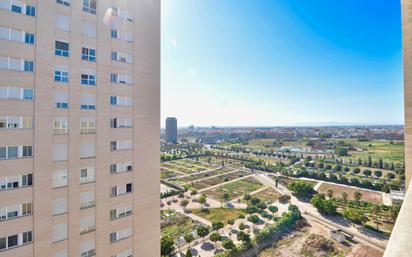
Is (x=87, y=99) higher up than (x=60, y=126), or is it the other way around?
(x=87, y=99)

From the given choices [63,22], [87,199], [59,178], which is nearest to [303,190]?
[87,199]

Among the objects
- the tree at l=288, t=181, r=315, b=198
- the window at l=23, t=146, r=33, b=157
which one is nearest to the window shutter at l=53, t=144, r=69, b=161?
the window at l=23, t=146, r=33, b=157

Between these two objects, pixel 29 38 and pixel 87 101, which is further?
pixel 87 101

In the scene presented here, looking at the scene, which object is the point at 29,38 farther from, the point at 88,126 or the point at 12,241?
the point at 12,241

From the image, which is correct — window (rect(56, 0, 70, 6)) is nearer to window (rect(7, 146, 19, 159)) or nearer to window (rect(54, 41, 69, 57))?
window (rect(54, 41, 69, 57))

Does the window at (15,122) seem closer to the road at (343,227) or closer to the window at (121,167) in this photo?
the window at (121,167)

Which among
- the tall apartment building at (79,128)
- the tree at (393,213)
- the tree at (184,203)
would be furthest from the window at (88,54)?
the tree at (393,213)

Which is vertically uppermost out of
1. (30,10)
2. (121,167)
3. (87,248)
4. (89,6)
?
(89,6)
